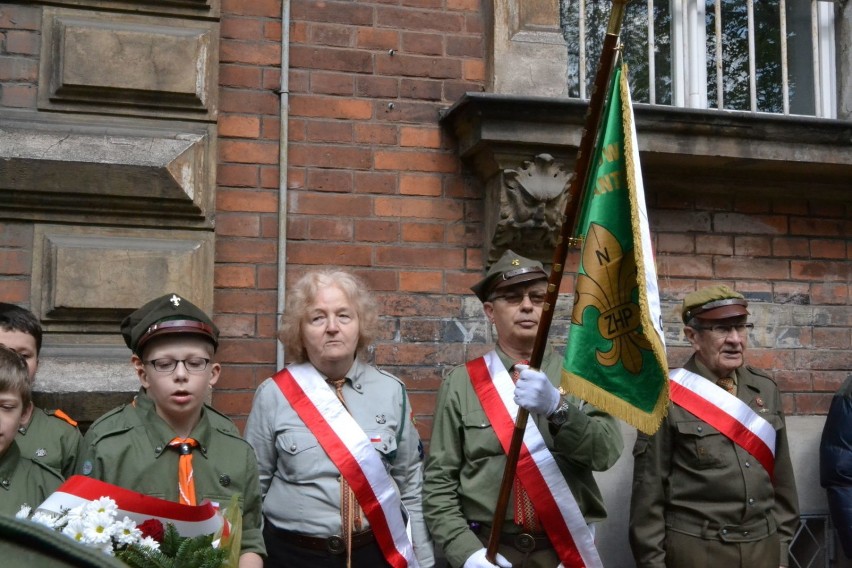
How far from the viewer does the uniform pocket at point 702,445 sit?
3.97 metres

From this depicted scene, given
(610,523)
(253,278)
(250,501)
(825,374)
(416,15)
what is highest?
(416,15)

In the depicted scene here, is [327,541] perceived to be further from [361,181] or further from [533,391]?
[361,181]

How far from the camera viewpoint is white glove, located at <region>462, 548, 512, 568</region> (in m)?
3.31

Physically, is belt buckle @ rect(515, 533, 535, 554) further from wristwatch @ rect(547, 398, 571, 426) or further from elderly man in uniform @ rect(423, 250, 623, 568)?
wristwatch @ rect(547, 398, 571, 426)

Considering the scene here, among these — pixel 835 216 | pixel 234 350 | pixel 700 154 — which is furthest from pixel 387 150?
pixel 835 216

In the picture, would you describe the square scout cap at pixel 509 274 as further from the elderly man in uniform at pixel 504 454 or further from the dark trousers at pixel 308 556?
the dark trousers at pixel 308 556

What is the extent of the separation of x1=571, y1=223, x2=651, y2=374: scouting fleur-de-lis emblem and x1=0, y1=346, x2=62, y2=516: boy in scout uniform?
63.0 inches

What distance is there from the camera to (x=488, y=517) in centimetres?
346

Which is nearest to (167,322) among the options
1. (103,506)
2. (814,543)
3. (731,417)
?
(103,506)

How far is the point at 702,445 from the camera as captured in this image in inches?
157

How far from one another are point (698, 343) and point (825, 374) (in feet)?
3.25

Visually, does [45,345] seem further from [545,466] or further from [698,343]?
[698,343]

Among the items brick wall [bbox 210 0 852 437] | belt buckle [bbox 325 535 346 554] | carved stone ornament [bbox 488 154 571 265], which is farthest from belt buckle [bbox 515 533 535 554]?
carved stone ornament [bbox 488 154 571 265]

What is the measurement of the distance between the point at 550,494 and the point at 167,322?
133 cm
